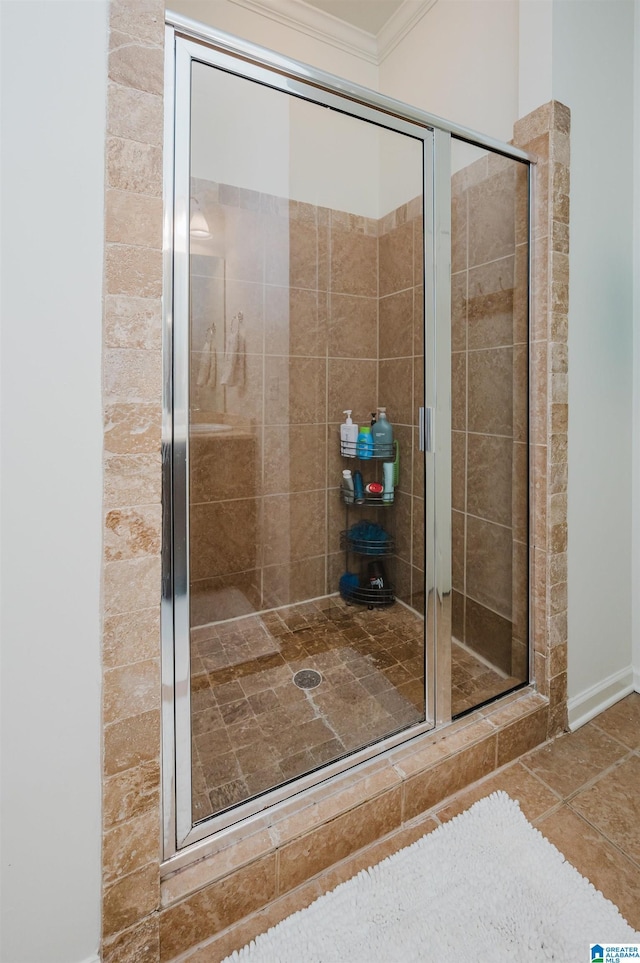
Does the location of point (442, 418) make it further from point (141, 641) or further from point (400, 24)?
point (400, 24)

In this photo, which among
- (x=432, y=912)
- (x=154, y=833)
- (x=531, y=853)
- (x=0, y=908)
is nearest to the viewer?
(x=0, y=908)

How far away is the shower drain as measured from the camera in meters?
1.42

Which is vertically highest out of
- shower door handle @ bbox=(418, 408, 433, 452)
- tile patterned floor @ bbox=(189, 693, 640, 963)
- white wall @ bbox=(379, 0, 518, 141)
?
white wall @ bbox=(379, 0, 518, 141)

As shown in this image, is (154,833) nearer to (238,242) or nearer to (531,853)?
(531,853)

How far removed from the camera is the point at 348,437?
1.82 metres

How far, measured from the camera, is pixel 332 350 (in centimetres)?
180

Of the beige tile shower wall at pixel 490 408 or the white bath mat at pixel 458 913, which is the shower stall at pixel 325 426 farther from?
the white bath mat at pixel 458 913

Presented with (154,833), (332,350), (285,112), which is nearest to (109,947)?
(154,833)

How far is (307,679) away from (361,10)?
276 cm

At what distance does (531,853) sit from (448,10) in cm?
284

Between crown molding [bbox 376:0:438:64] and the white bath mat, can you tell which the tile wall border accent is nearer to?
the white bath mat

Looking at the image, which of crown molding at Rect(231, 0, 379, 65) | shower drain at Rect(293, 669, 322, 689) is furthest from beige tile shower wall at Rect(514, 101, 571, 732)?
crown molding at Rect(231, 0, 379, 65)

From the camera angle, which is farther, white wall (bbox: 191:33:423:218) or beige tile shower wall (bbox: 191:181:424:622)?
beige tile shower wall (bbox: 191:181:424:622)

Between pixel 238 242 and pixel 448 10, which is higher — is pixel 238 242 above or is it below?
below
